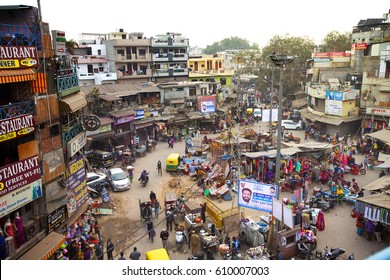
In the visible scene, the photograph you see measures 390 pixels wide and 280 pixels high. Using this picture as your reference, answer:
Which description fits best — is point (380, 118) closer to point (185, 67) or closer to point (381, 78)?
point (381, 78)

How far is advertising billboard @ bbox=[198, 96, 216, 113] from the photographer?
3947 centimetres

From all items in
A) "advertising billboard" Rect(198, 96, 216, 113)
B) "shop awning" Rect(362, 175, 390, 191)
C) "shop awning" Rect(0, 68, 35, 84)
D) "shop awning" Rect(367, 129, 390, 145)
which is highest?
"shop awning" Rect(0, 68, 35, 84)

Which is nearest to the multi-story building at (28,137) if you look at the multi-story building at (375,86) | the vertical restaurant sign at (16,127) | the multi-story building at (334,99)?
the vertical restaurant sign at (16,127)

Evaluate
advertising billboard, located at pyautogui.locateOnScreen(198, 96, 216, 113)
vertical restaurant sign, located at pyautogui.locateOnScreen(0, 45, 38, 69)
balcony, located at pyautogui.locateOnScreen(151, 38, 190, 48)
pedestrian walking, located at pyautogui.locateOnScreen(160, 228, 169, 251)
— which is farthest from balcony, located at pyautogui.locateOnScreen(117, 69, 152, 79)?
vertical restaurant sign, located at pyautogui.locateOnScreen(0, 45, 38, 69)

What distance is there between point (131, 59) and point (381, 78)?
27335 mm

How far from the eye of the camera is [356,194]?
65.4 ft

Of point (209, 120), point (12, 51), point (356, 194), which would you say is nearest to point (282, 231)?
point (356, 194)

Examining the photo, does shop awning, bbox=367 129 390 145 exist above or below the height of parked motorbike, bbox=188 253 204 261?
above

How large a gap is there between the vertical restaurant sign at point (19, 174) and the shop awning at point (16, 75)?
265 centimetres

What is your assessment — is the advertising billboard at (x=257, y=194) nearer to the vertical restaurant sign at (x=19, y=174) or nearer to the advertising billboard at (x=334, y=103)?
the vertical restaurant sign at (x=19, y=174)

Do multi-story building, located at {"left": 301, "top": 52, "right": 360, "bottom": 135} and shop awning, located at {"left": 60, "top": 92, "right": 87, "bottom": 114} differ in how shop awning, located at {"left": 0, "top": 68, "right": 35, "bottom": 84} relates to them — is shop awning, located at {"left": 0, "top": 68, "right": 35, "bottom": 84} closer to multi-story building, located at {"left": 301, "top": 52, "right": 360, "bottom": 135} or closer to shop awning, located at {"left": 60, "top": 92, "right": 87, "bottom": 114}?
shop awning, located at {"left": 60, "top": 92, "right": 87, "bottom": 114}

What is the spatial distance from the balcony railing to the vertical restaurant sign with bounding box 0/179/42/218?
2.45 meters

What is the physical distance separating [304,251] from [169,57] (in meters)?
35.1

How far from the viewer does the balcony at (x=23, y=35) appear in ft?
38.9
